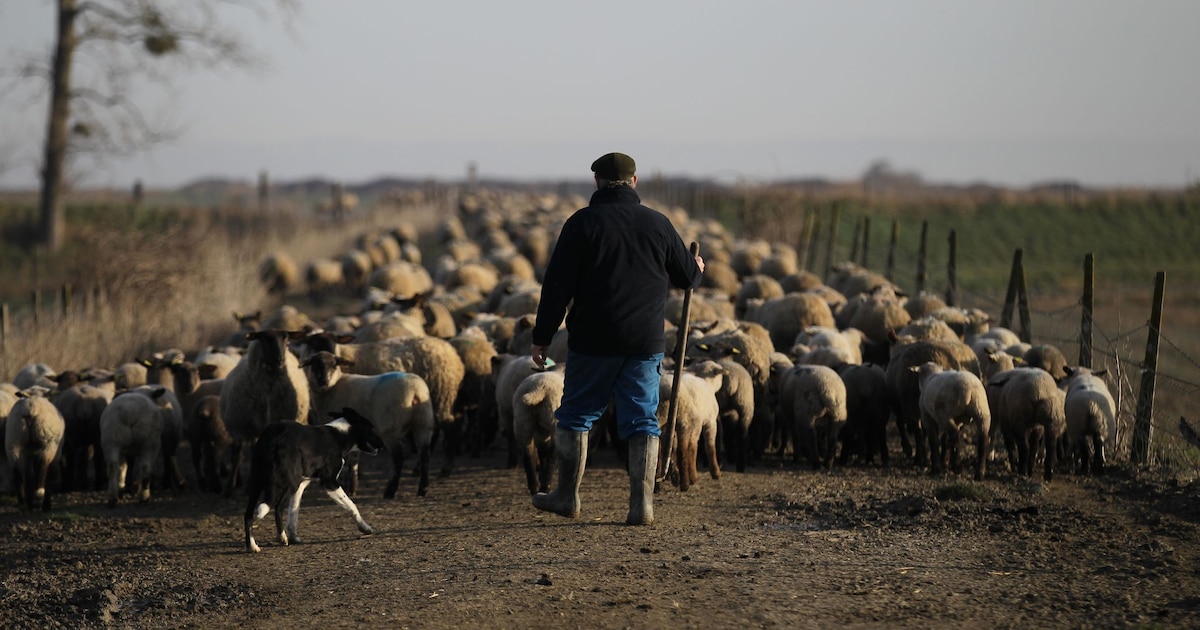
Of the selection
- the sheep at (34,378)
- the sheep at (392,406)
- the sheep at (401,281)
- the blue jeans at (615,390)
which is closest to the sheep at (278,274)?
the sheep at (401,281)

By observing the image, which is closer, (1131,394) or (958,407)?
(958,407)

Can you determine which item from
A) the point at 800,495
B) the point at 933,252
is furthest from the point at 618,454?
the point at 933,252

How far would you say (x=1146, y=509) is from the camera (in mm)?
8820

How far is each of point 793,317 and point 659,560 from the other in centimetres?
876

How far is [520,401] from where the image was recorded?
9578mm

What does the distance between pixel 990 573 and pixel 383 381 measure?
17.3 feet

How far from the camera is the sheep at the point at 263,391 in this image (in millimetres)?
9984

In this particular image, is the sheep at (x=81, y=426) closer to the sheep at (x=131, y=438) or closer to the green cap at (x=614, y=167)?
the sheep at (x=131, y=438)

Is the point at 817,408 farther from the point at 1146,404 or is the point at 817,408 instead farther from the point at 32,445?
the point at 32,445

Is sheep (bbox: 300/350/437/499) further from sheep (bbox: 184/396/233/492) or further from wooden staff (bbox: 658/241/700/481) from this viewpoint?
wooden staff (bbox: 658/241/700/481)

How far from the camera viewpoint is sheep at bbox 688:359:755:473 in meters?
10.7

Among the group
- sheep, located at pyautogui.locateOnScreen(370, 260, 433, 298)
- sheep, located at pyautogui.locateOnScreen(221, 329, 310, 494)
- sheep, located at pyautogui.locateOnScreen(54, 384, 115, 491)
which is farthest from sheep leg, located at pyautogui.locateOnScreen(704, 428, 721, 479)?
sheep, located at pyautogui.locateOnScreen(370, 260, 433, 298)

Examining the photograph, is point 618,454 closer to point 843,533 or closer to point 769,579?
point 843,533

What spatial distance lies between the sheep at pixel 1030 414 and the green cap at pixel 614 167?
4.49m
